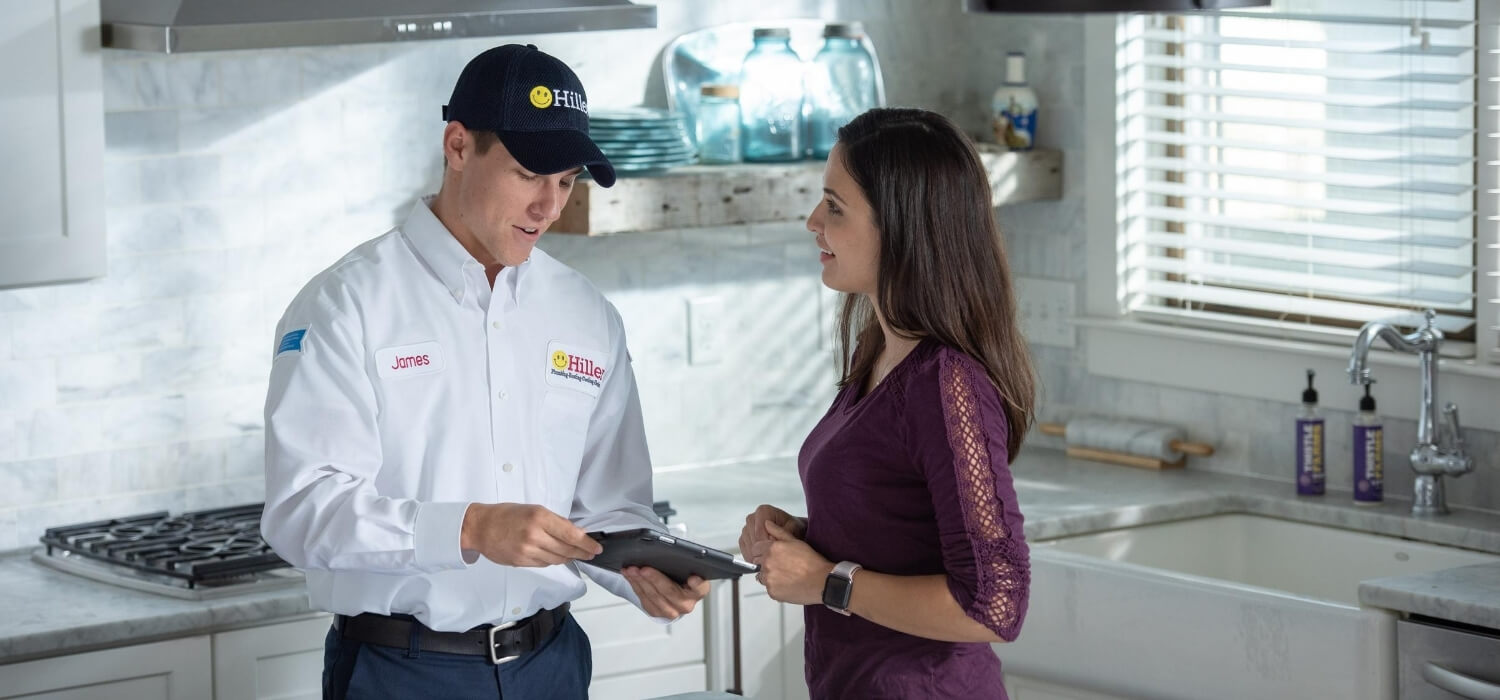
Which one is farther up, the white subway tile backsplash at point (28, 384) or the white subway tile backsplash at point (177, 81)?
the white subway tile backsplash at point (177, 81)

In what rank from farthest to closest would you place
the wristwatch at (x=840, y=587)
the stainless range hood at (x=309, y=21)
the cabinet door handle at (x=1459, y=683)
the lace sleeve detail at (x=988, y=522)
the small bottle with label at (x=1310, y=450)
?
the small bottle with label at (x=1310, y=450)
the stainless range hood at (x=309, y=21)
the cabinet door handle at (x=1459, y=683)
the wristwatch at (x=840, y=587)
the lace sleeve detail at (x=988, y=522)

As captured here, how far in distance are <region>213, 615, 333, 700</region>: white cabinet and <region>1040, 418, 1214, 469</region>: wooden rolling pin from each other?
1.78m

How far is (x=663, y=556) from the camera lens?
239 centimetres

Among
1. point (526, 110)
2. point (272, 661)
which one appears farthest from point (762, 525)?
point (272, 661)

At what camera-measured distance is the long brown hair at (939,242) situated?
88.4 inches

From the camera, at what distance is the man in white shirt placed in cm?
230

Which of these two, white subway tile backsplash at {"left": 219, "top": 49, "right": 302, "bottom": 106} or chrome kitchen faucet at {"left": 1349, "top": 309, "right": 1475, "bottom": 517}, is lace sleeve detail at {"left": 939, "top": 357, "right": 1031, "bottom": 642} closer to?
chrome kitchen faucet at {"left": 1349, "top": 309, "right": 1475, "bottom": 517}

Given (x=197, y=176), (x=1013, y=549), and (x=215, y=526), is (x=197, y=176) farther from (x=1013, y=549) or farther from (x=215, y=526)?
(x=1013, y=549)

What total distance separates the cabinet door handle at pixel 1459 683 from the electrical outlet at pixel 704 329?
1.70 m

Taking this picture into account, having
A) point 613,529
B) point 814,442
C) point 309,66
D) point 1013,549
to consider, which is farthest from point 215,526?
point 1013,549

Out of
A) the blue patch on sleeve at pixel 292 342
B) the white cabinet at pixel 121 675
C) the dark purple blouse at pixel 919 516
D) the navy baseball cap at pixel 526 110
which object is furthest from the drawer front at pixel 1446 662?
the white cabinet at pixel 121 675

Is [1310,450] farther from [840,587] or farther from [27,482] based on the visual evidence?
[27,482]

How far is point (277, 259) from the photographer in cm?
361

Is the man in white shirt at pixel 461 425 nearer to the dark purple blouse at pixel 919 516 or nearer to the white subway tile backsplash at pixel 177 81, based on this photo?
the dark purple blouse at pixel 919 516
